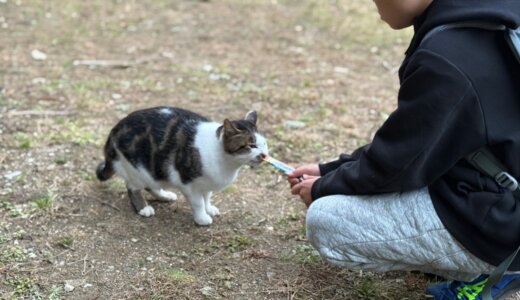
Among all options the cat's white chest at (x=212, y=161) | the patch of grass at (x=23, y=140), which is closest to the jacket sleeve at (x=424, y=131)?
the cat's white chest at (x=212, y=161)

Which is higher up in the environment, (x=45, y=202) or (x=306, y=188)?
(x=306, y=188)

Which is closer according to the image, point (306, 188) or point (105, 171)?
point (306, 188)

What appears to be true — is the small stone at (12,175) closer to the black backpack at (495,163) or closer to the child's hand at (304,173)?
the child's hand at (304,173)

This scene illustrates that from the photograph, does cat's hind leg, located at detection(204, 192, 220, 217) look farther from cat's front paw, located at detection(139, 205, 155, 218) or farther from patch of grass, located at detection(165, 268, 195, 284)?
patch of grass, located at detection(165, 268, 195, 284)

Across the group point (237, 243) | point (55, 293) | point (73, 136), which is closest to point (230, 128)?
point (237, 243)

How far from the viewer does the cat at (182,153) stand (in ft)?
10.9

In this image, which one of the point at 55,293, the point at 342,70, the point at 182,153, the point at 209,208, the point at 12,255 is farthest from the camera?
the point at 342,70

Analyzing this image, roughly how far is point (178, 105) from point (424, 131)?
3291 mm

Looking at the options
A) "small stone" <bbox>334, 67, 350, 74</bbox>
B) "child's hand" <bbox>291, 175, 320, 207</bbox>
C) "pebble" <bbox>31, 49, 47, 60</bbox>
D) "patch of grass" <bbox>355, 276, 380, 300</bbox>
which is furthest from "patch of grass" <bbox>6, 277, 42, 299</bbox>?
"small stone" <bbox>334, 67, 350, 74</bbox>

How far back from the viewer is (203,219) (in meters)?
3.60

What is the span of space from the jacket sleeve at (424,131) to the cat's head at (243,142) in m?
0.85

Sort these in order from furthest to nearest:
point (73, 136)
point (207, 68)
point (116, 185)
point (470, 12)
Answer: point (207, 68), point (73, 136), point (116, 185), point (470, 12)

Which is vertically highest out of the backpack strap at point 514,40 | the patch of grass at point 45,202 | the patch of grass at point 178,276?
the backpack strap at point 514,40

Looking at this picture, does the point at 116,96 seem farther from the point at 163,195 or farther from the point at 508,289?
the point at 508,289
